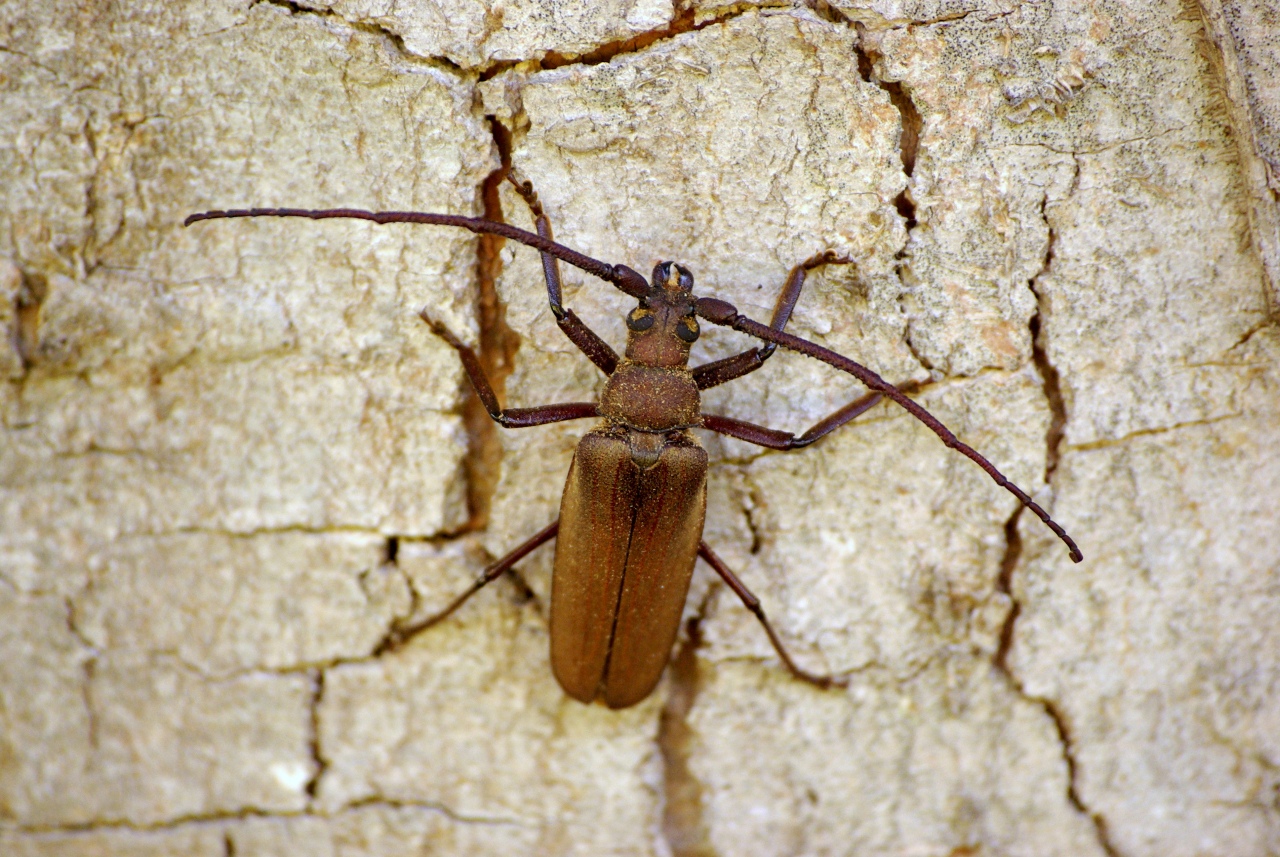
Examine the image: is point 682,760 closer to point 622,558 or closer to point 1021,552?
point 622,558

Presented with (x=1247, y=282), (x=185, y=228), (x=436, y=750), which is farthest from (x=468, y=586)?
(x=1247, y=282)

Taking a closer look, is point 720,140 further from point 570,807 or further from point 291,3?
point 570,807

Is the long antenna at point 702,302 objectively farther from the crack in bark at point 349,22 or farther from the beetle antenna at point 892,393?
the crack in bark at point 349,22

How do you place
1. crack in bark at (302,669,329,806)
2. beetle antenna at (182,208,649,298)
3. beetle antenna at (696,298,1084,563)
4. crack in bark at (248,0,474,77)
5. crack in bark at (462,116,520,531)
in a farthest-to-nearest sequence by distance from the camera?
crack in bark at (302,669,329,806), crack in bark at (462,116,520,531), crack in bark at (248,0,474,77), beetle antenna at (696,298,1084,563), beetle antenna at (182,208,649,298)

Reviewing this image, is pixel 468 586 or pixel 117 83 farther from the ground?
pixel 117 83

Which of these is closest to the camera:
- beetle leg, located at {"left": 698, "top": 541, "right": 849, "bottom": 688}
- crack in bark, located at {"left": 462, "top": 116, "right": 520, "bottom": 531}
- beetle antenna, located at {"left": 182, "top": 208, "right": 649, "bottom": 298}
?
beetle antenna, located at {"left": 182, "top": 208, "right": 649, "bottom": 298}

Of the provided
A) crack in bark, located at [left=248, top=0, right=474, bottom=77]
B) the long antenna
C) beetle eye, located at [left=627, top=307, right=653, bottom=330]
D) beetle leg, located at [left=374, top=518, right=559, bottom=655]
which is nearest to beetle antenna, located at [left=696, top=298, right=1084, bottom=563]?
the long antenna

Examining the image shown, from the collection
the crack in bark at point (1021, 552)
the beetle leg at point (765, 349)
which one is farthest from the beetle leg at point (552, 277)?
the crack in bark at point (1021, 552)

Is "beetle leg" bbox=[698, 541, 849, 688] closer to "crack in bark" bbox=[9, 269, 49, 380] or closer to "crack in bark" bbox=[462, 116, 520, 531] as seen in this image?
"crack in bark" bbox=[462, 116, 520, 531]
